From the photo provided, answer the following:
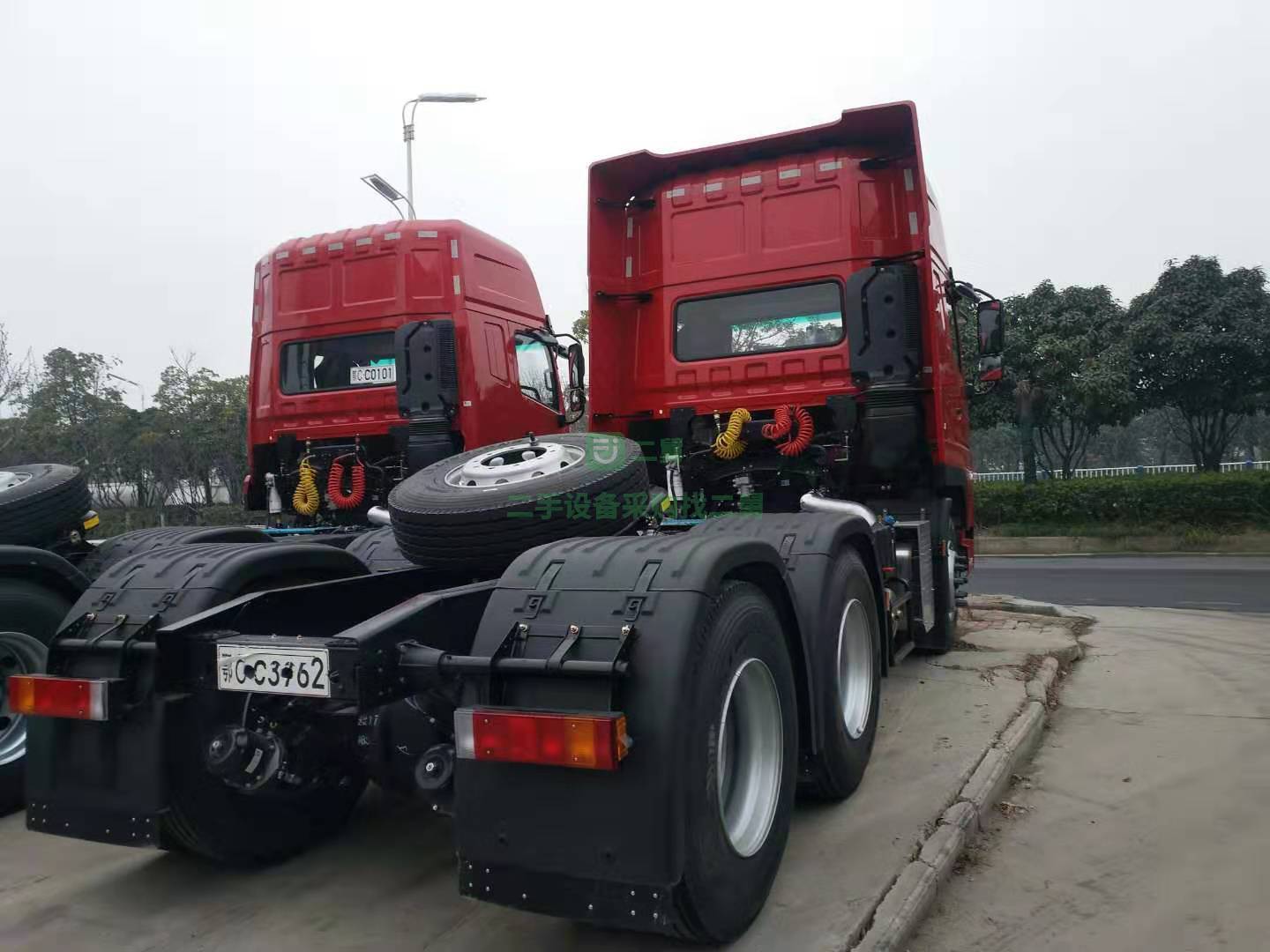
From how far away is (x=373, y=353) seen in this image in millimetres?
7664

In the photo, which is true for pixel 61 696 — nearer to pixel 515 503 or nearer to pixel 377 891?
pixel 377 891

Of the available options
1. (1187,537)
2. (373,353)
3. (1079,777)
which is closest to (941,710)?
(1079,777)

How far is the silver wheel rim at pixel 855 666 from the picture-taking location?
395cm

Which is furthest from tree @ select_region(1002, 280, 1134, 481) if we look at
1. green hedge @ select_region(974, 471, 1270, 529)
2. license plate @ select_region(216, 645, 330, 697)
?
license plate @ select_region(216, 645, 330, 697)

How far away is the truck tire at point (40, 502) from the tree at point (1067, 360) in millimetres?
20728

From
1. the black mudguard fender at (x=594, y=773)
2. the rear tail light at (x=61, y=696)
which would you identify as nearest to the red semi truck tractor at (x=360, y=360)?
the rear tail light at (x=61, y=696)

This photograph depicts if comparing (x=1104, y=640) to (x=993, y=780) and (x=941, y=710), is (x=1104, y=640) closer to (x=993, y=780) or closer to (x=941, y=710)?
(x=941, y=710)

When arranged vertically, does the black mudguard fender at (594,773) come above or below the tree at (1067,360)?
below

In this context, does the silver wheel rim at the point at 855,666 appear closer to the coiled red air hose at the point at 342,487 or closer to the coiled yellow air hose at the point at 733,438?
the coiled yellow air hose at the point at 733,438

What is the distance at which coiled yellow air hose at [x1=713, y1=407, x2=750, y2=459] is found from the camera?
5.67 meters

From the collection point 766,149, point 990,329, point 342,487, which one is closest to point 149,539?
point 342,487

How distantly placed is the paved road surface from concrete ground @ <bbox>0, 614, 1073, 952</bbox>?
846 centimetres

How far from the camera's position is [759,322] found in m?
5.92

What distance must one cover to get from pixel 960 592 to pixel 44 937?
649 cm
